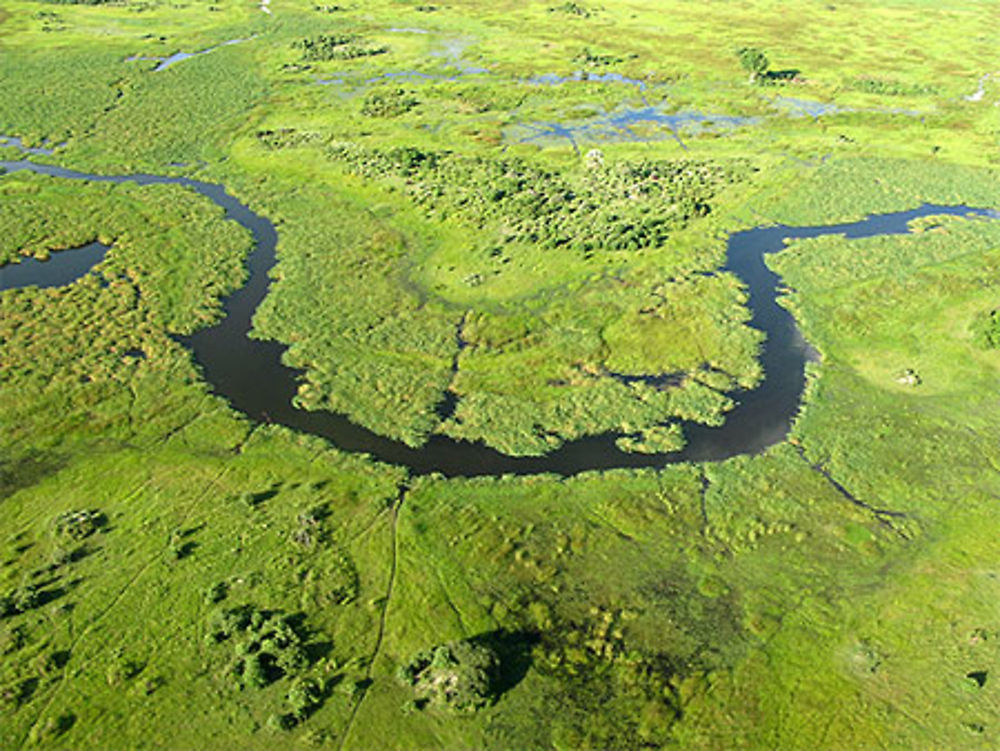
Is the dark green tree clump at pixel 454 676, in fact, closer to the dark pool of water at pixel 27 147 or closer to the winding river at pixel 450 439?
the winding river at pixel 450 439

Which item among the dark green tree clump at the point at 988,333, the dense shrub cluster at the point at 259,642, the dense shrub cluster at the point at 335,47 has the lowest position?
the dense shrub cluster at the point at 259,642

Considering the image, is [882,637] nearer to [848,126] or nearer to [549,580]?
[549,580]

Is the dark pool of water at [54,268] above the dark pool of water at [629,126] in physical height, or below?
below

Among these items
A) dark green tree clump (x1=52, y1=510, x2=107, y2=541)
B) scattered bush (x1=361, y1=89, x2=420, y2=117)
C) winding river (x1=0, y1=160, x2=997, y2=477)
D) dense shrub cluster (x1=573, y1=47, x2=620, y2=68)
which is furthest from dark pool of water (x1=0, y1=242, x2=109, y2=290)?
dense shrub cluster (x1=573, y1=47, x2=620, y2=68)

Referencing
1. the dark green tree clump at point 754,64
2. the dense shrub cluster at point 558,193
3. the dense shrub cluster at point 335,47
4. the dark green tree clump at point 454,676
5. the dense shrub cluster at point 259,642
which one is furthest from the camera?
the dense shrub cluster at point 335,47

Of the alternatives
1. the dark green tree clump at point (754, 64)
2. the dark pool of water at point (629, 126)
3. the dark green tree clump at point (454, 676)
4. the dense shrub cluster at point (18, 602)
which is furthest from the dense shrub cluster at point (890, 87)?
the dense shrub cluster at point (18, 602)

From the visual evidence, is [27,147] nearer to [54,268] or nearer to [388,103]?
[54,268]

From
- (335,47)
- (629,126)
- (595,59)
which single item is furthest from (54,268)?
(595,59)

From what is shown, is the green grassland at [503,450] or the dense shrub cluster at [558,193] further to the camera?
the dense shrub cluster at [558,193]
